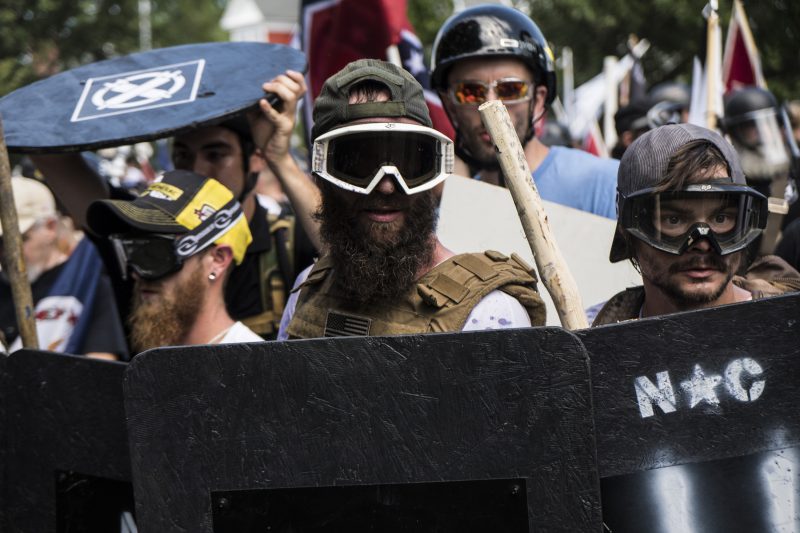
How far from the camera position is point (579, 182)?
3.99m

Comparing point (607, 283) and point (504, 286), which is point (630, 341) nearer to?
point (504, 286)

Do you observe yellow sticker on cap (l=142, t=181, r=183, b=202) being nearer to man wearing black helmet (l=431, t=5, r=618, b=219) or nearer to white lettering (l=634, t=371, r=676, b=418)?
man wearing black helmet (l=431, t=5, r=618, b=219)

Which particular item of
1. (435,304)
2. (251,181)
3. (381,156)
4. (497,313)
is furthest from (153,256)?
(497,313)

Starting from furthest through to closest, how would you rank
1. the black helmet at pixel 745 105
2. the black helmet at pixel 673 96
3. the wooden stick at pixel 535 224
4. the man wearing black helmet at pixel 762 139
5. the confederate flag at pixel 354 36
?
1. the black helmet at pixel 673 96
2. the black helmet at pixel 745 105
3. the confederate flag at pixel 354 36
4. the man wearing black helmet at pixel 762 139
5. the wooden stick at pixel 535 224

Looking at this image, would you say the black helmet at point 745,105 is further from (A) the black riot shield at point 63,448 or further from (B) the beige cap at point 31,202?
(A) the black riot shield at point 63,448

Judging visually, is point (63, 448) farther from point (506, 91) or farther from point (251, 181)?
point (506, 91)

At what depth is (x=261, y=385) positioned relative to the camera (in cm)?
204

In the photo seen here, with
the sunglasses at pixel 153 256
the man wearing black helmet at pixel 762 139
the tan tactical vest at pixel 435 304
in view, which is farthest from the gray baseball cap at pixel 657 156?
the man wearing black helmet at pixel 762 139

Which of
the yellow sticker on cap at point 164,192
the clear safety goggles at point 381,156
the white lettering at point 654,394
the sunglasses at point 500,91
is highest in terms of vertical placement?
the clear safety goggles at point 381,156

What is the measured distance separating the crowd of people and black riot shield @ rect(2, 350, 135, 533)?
64 centimetres

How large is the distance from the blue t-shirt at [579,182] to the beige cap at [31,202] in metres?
2.74

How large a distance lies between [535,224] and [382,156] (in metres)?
0.45

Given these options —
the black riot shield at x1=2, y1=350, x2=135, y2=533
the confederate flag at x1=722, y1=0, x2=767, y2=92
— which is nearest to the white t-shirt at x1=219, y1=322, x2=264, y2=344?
the black riot shield at x1=2, y1=350, x2=135, y2=533

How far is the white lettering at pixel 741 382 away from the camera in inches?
78.4
